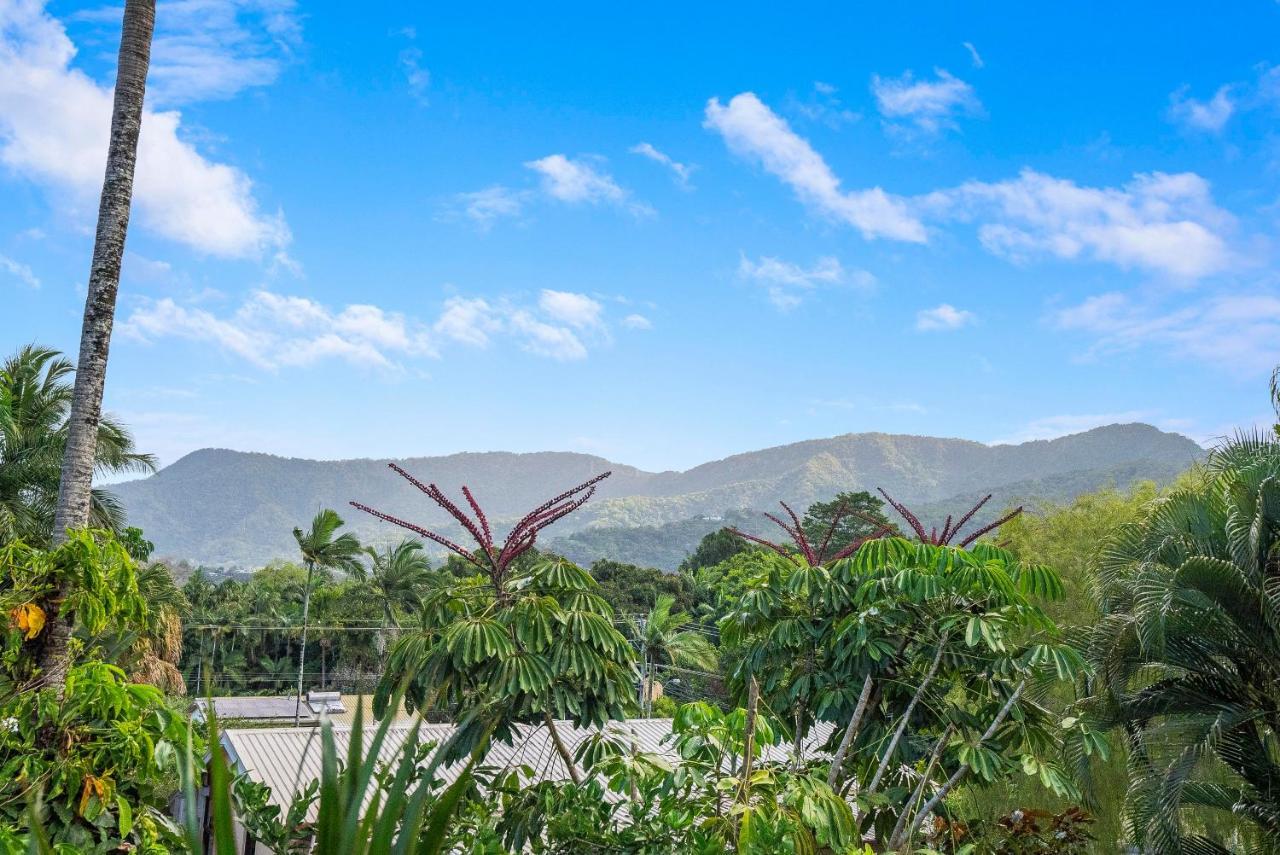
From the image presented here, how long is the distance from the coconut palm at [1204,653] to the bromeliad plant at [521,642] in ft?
18.8

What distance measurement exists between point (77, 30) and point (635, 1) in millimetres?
13564

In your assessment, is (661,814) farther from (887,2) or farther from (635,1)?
(635,1)

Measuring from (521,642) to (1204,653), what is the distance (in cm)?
741

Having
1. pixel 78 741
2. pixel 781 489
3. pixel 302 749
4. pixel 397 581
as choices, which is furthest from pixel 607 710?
pixel 781 489

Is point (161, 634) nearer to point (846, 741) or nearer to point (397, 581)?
point (846, 741)

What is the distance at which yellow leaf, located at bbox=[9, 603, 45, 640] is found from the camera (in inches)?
129

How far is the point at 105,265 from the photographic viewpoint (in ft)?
17.8

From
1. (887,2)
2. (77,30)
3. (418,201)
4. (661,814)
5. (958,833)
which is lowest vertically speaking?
(958,833)

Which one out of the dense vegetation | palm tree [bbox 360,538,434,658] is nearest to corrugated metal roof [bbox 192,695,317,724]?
palm tree [bbox 360,538,434,658]

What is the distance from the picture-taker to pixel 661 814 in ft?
9.80

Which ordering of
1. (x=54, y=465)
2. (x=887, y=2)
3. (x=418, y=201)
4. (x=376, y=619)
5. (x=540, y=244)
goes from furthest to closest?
(x=540, y=244), (x=418, y=201), (x=376, y=619), (x=887, y=2), (x=54, y=465)

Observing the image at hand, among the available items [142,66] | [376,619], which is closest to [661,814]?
[142,66]

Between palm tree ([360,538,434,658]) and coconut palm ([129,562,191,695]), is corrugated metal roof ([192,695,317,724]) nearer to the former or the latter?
coconut palm ([129,562,191,695])

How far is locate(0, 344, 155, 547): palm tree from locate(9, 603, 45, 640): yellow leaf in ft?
39.4
